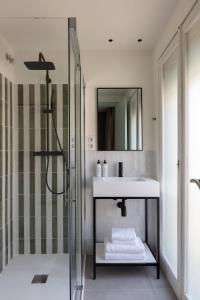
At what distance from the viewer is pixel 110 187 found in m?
2.54

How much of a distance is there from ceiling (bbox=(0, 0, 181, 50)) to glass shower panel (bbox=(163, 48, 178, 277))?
0.37 metres

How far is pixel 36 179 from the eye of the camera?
2.88m

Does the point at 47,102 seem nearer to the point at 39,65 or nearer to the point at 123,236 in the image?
the point at 39,65

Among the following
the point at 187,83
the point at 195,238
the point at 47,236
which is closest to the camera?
the point at 195,238

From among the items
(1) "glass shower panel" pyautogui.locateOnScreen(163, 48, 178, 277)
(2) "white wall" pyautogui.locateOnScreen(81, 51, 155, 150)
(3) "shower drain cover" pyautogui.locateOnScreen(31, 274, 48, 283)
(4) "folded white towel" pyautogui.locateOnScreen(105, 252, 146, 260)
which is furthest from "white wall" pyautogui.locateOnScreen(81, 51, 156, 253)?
(3) "shower drain cover" pyautogui.locateOnScreen(31, 274, 48, 283)

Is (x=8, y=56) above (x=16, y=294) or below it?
above

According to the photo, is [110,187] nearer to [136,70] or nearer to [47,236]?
[47,236]

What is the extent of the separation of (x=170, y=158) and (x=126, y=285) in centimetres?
125

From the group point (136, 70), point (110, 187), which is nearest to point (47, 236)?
point (110, 187)

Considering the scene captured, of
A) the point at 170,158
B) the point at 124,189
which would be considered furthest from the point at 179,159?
the point at 124,189

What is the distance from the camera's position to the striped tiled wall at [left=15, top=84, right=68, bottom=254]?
9.32ft

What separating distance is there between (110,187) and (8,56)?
170 cm

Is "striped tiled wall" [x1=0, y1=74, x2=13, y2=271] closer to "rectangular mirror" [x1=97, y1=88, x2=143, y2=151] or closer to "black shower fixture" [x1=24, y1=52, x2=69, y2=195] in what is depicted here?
"black shower fixture" [x1=24, y1=52, x2=69, y2=195]

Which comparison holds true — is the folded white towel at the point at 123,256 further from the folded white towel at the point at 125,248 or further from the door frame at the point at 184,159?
the door frame at the point at 184,159
